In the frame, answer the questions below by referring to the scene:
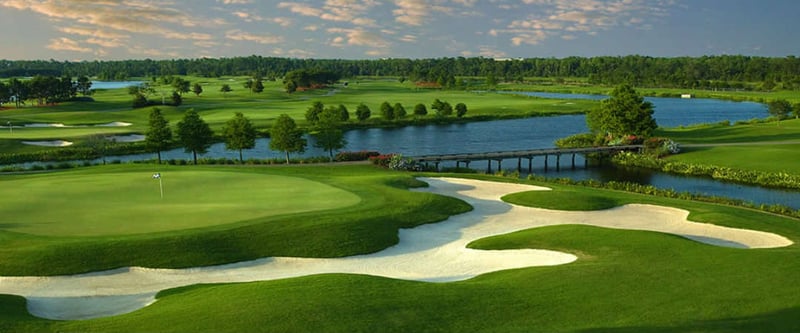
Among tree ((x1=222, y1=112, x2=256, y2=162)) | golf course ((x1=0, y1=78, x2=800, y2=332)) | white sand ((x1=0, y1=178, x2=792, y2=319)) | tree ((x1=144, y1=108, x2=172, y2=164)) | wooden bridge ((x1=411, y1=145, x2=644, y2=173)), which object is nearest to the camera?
golf course ((x1=0, y1=78, x2=800, y2=332))

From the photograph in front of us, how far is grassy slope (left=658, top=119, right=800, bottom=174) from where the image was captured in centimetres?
6034

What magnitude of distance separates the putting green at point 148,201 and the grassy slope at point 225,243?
93cm

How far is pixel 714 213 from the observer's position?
3216 centimetres

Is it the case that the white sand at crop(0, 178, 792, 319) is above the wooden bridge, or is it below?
above

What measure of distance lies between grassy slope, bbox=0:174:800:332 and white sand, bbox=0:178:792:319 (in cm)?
168

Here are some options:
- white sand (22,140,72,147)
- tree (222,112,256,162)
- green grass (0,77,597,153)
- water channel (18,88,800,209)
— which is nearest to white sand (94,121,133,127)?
green grass (0,77,597,153)

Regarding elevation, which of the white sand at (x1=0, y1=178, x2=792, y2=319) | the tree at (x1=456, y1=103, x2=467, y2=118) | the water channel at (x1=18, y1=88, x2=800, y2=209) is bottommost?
the water channel at (x1=18, y1=88, x2=800, y2=209)

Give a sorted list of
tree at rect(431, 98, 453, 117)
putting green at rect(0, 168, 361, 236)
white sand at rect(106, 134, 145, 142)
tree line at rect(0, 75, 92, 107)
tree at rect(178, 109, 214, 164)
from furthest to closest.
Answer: tree line at rect(0, 75, 92, 107)
tree at rect(431, 98, 453, 117)
white sand at rect(106, 134, 145, 142)
tree at rect(178, 109, 214, 164)
putting green at rect(0, 168, 361, 236)

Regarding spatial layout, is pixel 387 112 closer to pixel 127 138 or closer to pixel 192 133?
pixel 127 138

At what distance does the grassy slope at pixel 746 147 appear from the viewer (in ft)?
198

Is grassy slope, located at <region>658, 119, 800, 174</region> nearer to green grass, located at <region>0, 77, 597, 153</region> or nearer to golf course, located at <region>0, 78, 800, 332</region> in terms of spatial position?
golf course, located at <region>0, 78, 800, 332</region>

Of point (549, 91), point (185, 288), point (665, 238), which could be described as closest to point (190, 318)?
point (185, 288)

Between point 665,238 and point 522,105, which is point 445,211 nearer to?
point 665,238

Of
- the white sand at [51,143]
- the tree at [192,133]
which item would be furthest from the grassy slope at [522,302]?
the white sand at [51,143]
